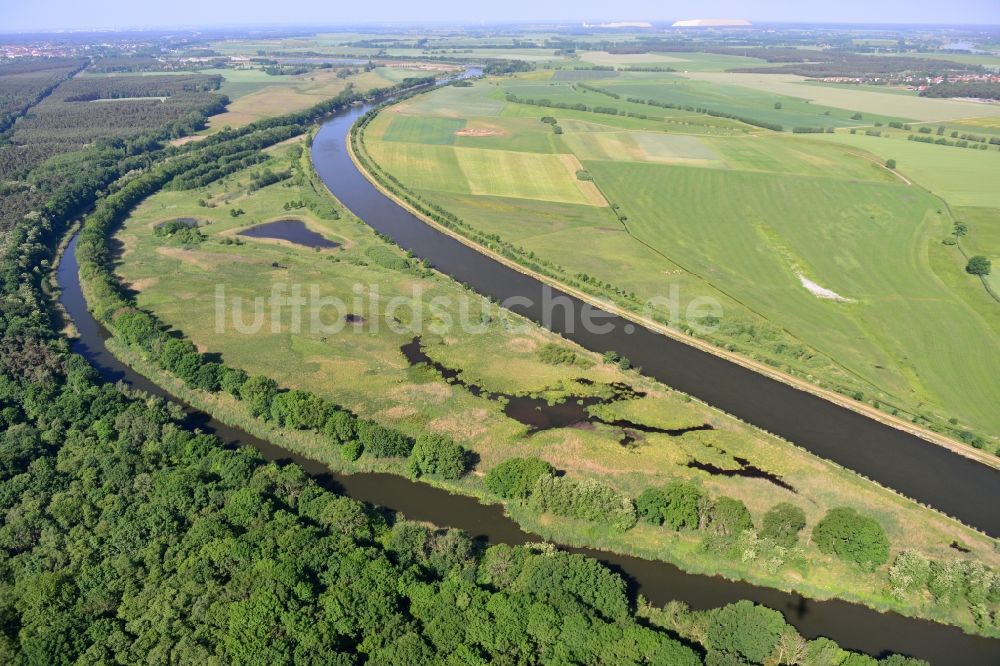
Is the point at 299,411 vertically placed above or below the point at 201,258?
below

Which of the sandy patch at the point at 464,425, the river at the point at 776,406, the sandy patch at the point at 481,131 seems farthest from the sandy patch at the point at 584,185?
the sandy patch at the point at 464,425

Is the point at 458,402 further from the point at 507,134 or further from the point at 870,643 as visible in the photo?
the point at 507,134

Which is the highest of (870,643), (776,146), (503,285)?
(776,146)

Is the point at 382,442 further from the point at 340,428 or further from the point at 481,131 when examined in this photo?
the point at 481,131

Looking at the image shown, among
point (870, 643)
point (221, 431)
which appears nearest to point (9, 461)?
point (221, 431)

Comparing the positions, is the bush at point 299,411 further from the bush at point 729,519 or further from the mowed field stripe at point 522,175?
the mowed field stripe at point 522,175

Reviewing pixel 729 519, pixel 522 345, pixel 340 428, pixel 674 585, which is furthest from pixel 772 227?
pixel 340 428
